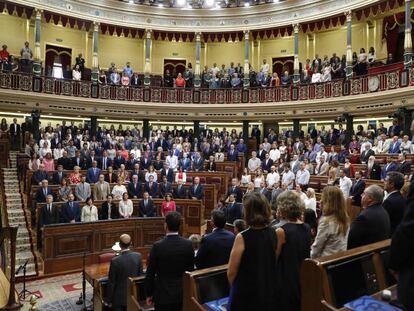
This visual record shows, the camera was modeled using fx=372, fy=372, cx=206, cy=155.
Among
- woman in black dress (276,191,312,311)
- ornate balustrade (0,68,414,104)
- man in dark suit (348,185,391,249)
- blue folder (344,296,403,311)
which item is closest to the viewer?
blue folder (344,296,403,311)

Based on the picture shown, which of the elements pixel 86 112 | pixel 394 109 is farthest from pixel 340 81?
pixel 86 112

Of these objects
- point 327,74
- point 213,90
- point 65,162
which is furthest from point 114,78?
point 327,74

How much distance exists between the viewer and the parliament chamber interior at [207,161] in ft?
8.09

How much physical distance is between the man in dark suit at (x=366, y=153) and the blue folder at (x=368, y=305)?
818 cm

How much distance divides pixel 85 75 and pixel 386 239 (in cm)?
1681

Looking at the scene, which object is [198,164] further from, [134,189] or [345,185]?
[345,185]

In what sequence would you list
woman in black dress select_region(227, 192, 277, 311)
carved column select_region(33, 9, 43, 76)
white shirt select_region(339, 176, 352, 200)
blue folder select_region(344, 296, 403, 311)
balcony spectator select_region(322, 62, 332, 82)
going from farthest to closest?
1. carved column select_region(33, 9, 43, 76)
2. balcony spectator select_region(322, 62, 332, 82)
3. white shirt select_region(339, 176, 352, 200)
4. woman in black dress select_region(227, 192, 277, 311)
5. blue folder select_region(344, 296, 403, 311)

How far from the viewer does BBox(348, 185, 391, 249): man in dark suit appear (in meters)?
2.80

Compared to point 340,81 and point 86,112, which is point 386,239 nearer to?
point 340,81

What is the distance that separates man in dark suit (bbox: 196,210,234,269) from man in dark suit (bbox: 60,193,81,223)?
18.2 feet

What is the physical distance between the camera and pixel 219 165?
500 inches

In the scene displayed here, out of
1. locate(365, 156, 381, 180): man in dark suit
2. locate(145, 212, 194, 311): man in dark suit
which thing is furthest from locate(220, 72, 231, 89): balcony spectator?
locate(145, 212, 194, 311): man in dark suit

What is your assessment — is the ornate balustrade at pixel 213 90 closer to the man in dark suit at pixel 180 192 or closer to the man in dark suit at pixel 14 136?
the man in dark suit at pixel 14 136

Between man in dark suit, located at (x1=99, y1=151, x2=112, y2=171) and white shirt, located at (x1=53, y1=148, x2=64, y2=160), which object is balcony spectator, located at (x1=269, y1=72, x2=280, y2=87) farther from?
white shirt, located at (x1=53, y1=148, x2=64, y2=160)
